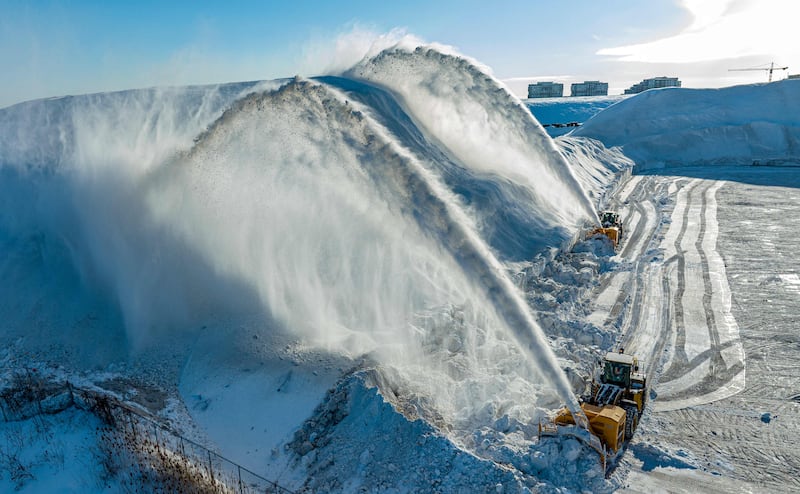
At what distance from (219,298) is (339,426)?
6.91 metres

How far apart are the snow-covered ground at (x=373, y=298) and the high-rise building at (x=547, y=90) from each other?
3138 inches

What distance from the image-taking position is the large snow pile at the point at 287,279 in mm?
12672

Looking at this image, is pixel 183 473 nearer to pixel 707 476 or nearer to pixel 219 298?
pixel 219 298

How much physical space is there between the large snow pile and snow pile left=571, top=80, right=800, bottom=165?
37444 mm

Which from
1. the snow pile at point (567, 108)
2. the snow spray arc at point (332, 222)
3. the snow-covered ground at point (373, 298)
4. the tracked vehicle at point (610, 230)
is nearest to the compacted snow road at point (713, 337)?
the snow-covered ground at point (373, 298)

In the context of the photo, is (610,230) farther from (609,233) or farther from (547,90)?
(547,90)

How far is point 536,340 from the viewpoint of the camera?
12.6 meters

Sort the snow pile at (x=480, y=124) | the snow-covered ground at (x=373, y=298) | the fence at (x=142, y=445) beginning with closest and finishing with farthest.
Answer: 1. the fence at (x=142, y=445)
2. the snow-covered ground at (x=373, y=298)
3. the snow pile at (x=480, y=124)

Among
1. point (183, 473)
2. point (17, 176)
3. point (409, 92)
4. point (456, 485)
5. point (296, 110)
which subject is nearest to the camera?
point (456, 485)

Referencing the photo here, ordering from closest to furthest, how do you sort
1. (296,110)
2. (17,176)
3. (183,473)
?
(183,473) < (296,110) < (17,176)

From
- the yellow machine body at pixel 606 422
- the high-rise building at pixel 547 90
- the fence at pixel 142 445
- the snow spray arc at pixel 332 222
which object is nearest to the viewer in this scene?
the fence at pixel 142 445

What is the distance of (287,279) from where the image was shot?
56.0 ft

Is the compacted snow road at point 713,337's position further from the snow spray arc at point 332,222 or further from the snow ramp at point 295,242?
the snow spray arc at point 332,222

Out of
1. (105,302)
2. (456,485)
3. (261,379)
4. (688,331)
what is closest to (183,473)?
(261,379)
